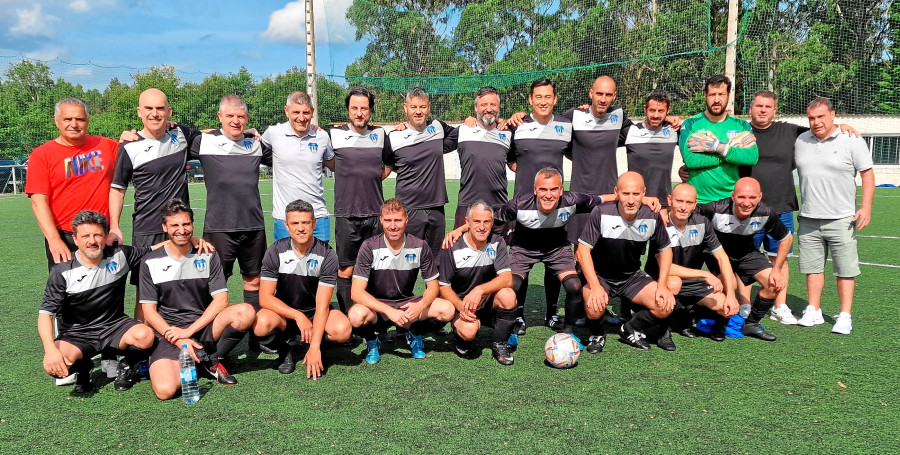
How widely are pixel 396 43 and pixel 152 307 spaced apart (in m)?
18.5

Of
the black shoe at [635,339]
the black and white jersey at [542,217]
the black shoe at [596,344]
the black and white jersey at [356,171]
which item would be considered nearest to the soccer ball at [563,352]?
the black shoe at [596,344]

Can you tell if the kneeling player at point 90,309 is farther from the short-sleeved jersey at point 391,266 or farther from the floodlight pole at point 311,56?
the floodlight pole at point 311,56

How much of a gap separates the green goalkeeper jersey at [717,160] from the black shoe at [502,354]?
2.17 metres

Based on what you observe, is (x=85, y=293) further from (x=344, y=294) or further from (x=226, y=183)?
(x=344, y=294)

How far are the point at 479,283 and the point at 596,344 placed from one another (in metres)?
0.94

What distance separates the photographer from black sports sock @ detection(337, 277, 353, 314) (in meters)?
4.86

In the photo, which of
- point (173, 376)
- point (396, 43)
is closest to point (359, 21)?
point (396, 43)

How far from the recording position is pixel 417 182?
4.95m

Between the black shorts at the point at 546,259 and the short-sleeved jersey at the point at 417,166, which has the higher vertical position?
the short-sleeved jersey at the point at 417,166

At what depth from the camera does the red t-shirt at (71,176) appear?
4004mm

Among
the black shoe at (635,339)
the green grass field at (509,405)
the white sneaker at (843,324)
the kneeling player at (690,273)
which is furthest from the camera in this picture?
the white sneaker at (843,324)

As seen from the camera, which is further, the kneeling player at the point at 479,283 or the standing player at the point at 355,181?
the standing player at the point at 355,181

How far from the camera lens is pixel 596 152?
16.8 feet

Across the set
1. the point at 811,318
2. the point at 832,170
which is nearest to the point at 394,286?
the point at 811,318
